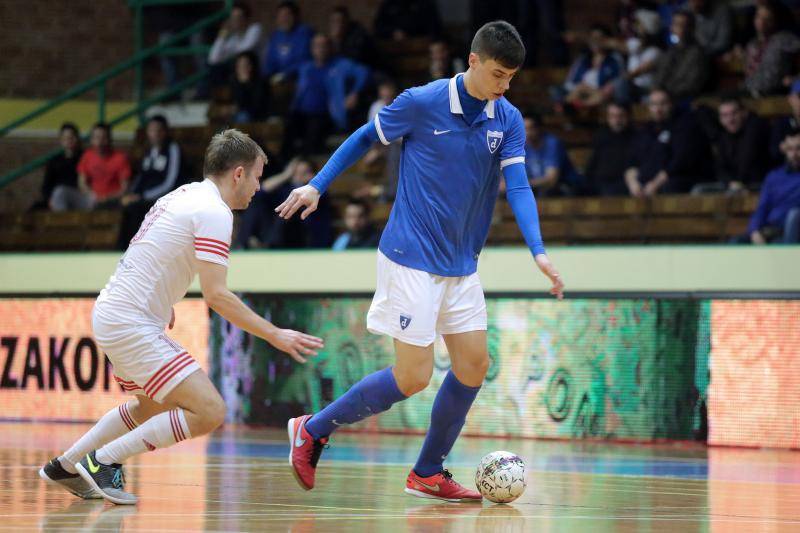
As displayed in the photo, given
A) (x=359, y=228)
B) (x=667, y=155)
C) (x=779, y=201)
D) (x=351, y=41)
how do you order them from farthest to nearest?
(x=351, y=41) → (x=359, y=228) → (x=667, y=155) → (x=779, y=201)

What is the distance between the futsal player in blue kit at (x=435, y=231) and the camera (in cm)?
625

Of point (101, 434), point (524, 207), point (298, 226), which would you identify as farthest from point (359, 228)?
point (101, 434)

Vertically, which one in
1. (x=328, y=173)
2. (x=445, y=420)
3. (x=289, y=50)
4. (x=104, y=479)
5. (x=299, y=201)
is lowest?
(x=104, y=479)

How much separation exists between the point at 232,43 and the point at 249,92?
66.0 inches

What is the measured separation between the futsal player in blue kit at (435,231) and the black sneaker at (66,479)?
3.17 ft

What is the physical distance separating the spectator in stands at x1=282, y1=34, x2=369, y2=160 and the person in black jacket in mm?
2671

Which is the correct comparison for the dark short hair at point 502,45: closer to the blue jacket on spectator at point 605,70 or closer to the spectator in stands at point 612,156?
the spectator in stands at point 612,156

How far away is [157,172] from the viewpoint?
14.7 metres

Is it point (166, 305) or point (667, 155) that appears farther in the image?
point (667, 155)

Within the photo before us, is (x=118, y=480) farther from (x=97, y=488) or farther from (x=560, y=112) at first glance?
(x=560, y=112)

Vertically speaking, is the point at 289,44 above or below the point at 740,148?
above

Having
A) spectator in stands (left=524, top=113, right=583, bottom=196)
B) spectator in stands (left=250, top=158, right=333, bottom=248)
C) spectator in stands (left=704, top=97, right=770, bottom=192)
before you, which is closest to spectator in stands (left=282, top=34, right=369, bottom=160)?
spectator in stands (left=250, top=158, right=333, bottom=248)

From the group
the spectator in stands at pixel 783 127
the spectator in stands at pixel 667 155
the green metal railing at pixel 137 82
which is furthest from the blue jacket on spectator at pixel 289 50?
the spectator in stands at pixel 783 127

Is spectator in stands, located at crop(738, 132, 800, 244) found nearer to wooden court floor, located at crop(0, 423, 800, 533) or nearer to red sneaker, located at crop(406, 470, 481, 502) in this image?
wooden court floor, located at crop(0, 423, 800, 533)
